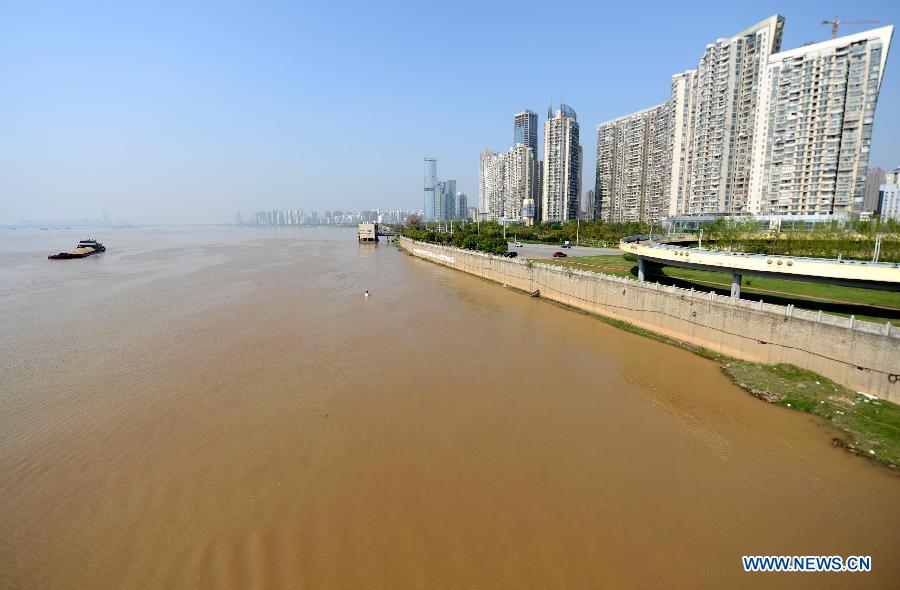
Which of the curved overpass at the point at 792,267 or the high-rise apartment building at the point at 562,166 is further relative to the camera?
the high-rise apartment building at the point at 562,166

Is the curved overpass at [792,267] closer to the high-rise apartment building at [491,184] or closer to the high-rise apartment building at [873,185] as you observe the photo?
the high-rise apartment building at [873,185]

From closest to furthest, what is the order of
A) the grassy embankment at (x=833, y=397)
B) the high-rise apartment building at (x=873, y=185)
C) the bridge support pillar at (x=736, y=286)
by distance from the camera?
the grassy embankment at (x=833, y=397), the bridge support pillar at (x=736, y=286), the high-rise apartment building at (x=873, y=185)

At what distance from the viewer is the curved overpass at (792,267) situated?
59.5 ft

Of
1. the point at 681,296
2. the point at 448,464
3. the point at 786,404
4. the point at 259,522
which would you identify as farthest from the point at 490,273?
the point at 259,522

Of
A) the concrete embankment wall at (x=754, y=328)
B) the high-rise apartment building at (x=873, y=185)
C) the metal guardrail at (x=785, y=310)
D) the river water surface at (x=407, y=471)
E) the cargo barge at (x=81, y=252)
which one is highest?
the high-rise apartment building at (x=873, y=185)

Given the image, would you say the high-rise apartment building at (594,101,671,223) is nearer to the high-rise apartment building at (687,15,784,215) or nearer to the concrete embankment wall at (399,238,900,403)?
the high-rise apartment building at (687,15,784,215)

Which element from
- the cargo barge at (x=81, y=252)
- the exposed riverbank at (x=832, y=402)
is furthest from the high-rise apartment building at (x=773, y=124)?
the cargo barge at (x=81, y=252)

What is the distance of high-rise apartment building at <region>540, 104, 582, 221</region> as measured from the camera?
401ft

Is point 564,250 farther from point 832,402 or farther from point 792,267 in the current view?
point 832,402

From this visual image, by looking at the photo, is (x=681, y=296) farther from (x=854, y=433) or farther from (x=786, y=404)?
(x=854, y=433)

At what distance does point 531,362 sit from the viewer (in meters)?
20.6

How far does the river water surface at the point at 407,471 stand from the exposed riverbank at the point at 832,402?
0.61 meters

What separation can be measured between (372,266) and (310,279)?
48.9 feet

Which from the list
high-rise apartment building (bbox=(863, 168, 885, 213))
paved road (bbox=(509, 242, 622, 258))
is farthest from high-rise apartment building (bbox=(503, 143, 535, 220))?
high-rise apartment building (bbox=(863, 168, 885, 213))
